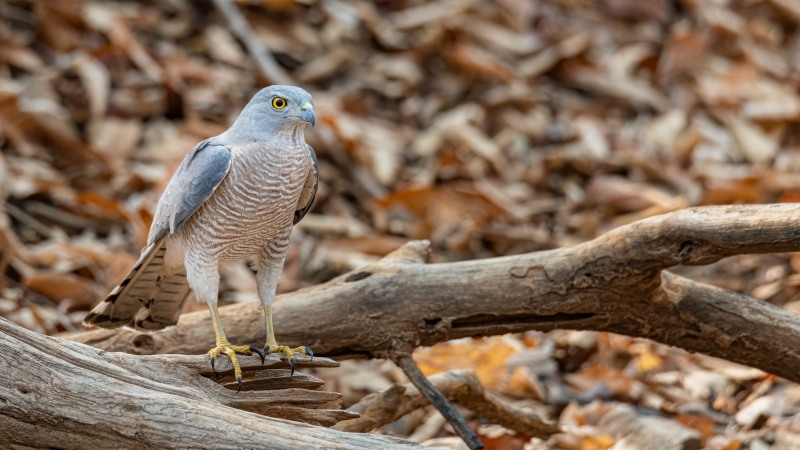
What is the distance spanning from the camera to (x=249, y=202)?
3.28 metres

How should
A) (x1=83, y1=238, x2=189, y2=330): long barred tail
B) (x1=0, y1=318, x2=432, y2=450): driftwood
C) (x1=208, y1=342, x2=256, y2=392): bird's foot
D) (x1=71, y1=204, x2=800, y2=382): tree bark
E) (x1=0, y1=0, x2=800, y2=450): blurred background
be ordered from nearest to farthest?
1. (x1=0, y1=318, x2=432, y2=450): driftwood
2. (x1=208, y1=342, x2=256, y2=392): bird's foot
3. (x1=71, y1=204, x2=800, y2=382): tree bark
4. (x1=83, y1=238, x2=189, y2=330): long barred tail
5. (x1=0, y1=0, x2=800, y2=450): blurred background

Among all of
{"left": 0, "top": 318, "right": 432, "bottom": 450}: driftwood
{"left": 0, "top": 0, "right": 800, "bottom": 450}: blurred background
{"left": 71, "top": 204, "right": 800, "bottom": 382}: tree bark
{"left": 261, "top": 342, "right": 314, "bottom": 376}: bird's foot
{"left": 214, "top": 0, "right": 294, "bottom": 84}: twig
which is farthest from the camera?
{"left": 214, "top": 0, "right": 294, "bottom": 84}: twig

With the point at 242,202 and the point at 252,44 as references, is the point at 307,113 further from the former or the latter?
the point at 252,44

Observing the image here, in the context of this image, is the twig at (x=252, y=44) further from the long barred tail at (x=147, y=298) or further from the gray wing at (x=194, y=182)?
the gray wing at (x=194, y=182)

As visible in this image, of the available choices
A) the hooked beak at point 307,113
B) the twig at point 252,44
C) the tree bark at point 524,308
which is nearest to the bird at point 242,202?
the hooked beak at point 307,113

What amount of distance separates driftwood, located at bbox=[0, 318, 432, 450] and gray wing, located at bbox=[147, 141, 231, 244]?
625 millimetres

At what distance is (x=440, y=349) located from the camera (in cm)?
493

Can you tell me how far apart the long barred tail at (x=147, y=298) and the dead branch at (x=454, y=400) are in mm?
799

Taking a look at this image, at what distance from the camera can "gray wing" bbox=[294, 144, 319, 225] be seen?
11.4 ft

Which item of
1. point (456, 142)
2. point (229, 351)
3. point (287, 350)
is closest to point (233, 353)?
point (229, 351)

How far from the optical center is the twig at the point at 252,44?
7.25m

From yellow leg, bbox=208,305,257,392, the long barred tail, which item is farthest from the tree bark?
yellow leg, bbox=208,305,257,392

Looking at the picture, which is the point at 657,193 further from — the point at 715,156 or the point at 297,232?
the point at 297,232

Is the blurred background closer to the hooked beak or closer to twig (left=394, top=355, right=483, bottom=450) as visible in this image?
twig (left=394, top=355, right=483, bottom=450)
